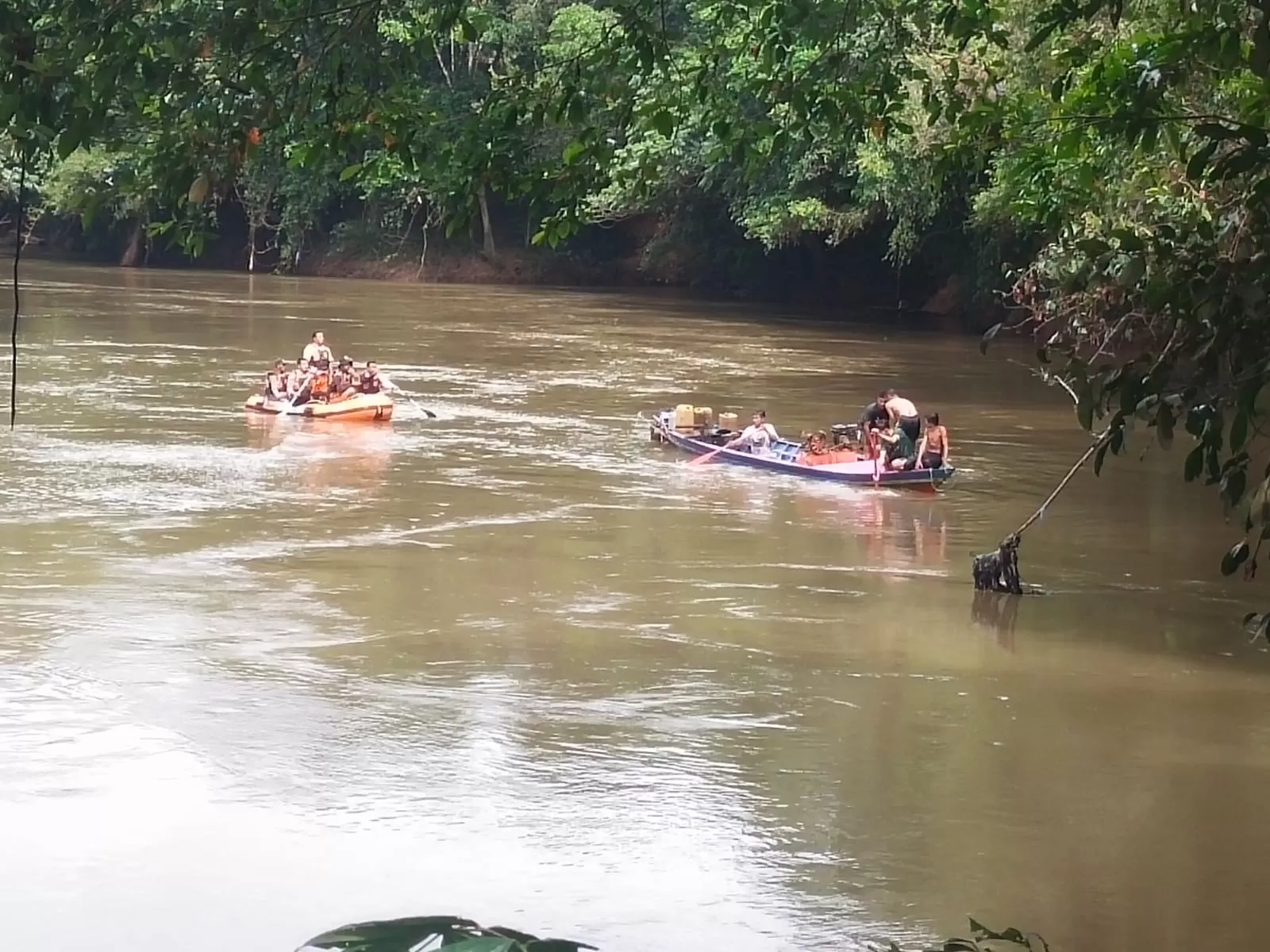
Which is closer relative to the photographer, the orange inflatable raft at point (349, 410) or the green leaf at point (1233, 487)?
the green leaf at point (1233, 487)

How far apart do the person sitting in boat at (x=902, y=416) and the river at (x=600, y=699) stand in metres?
0.75

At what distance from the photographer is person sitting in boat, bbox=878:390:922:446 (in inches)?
699

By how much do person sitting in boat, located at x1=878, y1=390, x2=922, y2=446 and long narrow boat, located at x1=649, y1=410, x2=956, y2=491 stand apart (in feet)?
1.49

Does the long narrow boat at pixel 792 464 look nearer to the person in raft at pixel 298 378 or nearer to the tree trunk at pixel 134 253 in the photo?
the person in raft at pixel 298 378

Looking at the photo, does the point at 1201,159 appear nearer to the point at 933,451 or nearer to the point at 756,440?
the point at 933,451

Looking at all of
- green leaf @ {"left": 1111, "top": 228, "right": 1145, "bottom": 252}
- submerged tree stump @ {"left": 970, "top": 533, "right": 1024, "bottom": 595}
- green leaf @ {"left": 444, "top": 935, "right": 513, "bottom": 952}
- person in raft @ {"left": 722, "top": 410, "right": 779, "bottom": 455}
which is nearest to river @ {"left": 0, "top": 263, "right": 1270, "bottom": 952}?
submerged tree stump @ {"left": 970, "top": 533, "right": 1024, "bottom": 595}

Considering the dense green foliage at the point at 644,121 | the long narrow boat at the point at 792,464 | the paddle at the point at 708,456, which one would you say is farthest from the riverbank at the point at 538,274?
the dense green foliage at the point at 644,121

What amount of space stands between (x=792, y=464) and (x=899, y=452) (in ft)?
3.81

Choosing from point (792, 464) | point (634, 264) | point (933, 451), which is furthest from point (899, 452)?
point (634, 264)

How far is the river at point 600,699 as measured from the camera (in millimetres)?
7395

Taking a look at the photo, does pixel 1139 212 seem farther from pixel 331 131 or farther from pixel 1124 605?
pixel 331 131

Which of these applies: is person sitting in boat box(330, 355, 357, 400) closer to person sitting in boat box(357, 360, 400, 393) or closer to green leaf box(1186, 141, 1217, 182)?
person sitting in boat box(357, 360, 400, 393)

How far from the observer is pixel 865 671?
10812 mm

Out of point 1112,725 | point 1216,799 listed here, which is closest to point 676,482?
point 1112,725
